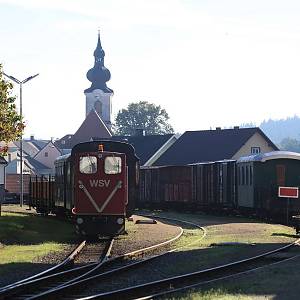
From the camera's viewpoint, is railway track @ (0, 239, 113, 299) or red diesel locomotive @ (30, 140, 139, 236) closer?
railway track @ (0, 239, 113, 299)

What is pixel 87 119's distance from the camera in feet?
443

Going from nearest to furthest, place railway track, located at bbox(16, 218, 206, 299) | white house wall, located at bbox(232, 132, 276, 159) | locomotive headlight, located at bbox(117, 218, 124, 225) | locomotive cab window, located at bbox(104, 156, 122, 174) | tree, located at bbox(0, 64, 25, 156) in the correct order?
railway track, located at bbox(16, 218, 206, 299) < locomotive headlight, located at bbox(117, 218, 124, 225) < locomotive cab window, located at bbox(104, 156, 122, 174) < tree, located at bbox(0, 64, 25, 156) < white house wall, located at bbox(232, 132, 276, 159)

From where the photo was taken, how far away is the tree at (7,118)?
1174 inches

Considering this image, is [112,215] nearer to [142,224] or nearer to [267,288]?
[142,224]

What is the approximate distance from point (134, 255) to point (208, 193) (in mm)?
24446

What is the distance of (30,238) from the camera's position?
79.7ft

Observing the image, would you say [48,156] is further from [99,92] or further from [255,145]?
[255,145]

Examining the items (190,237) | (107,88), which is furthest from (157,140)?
(190,237)

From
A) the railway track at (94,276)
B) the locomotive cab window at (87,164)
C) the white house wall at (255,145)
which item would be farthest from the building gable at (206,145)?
the railway track at (94,276)

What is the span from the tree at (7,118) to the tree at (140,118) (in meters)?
123

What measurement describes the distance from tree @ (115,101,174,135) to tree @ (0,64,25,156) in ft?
403

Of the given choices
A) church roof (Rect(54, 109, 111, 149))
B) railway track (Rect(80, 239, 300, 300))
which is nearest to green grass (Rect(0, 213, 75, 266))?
railway track (Rect(80, 239, 300, 300))

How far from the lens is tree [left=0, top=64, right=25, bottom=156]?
2983 centimetres

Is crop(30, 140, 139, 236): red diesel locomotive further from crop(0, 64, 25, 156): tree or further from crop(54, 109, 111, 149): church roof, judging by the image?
crop(54, 109, 111, 149): church roof
